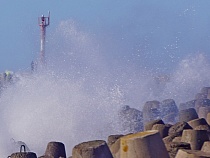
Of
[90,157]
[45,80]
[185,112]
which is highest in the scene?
[45,80]

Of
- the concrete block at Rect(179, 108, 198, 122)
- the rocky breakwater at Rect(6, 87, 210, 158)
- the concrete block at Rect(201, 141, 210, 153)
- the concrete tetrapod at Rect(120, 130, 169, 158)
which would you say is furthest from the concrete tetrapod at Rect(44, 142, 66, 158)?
the concrete block at Rect(179, 108, 198, 122)

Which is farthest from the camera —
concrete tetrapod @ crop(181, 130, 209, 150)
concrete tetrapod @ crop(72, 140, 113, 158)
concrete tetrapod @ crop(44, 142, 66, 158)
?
concrete tetrapod @ crop(44, 142, 66, 158)

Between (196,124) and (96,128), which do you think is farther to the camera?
(96,128)

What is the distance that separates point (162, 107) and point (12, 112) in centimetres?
479

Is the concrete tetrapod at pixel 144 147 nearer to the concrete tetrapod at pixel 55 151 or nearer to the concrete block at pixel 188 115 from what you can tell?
the concrete tetrapod at pixel 55 151

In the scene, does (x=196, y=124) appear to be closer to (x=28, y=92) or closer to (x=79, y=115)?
(x=79, y=115)

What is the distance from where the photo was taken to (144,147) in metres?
7.25

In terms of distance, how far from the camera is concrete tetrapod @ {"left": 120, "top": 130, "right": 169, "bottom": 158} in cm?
725

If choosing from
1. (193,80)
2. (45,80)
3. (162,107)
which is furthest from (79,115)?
(193,80)

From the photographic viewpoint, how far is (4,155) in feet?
50.6

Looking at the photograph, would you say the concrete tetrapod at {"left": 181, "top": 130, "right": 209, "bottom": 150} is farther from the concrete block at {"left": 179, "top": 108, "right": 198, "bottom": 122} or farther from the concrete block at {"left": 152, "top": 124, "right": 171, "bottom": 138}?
the concrete block at {"left": 179, "top": 108, "right": 198, "bottom": 122}

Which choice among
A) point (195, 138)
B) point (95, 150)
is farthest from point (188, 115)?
point (95, 150)

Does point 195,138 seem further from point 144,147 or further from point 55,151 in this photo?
point 144,147

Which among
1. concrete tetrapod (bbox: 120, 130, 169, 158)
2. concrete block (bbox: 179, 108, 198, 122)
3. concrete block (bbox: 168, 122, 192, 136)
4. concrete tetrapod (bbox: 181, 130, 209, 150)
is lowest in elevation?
concrete tetrapod (bbox: 120, 130, 169, 158)
